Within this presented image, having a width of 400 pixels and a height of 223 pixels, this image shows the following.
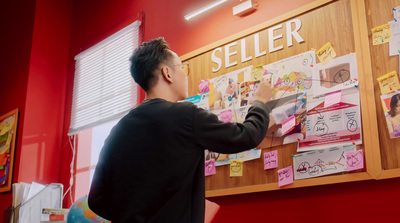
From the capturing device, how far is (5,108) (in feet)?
15.0

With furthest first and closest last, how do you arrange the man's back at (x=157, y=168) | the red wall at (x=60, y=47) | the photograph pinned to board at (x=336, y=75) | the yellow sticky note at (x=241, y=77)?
the red wall at (x=60, y=47), the yellow sticky note at (x=241, y=77), the photograph pinned to board at (x=336, y=75), the man's back at (x=157, y=168)

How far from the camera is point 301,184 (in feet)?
7.37

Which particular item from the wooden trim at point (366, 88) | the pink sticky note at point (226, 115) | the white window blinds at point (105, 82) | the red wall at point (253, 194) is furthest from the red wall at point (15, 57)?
the wooden trim at point (366, 88)

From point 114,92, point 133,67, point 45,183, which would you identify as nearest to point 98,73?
point 114,92

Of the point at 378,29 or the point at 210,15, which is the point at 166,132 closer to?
the point at 378,29

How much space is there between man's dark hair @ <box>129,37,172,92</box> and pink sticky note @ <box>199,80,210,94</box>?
106cm

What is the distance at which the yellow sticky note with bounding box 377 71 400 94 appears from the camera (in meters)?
2.02

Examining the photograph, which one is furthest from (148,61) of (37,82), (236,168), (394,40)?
(37,82)

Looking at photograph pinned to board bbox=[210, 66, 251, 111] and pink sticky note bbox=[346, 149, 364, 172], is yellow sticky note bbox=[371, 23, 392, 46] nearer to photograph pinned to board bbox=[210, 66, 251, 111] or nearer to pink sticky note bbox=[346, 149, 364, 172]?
pink sticky note bbox=[346, 149, 364, 172]

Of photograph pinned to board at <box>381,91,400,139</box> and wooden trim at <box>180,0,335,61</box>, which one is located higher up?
wooden trim at <box>180,0,335,61</box>

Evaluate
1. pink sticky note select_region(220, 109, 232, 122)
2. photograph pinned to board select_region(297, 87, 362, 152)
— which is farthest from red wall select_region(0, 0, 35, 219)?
photograph pinned to board select_region(297, 87, 362, 152)

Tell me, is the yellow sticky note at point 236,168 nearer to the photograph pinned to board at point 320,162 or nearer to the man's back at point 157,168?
the photograph pinned to board at point 320,162

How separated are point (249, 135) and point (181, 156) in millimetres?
255

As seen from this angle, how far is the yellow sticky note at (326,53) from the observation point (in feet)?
7.49
